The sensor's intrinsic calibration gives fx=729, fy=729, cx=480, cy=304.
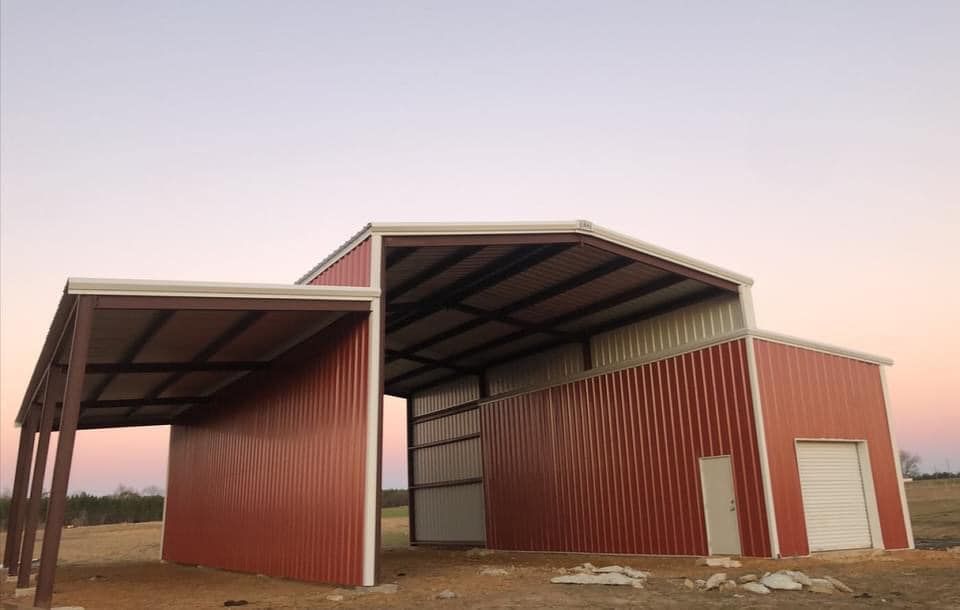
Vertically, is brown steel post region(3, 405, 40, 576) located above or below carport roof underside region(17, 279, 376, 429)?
below

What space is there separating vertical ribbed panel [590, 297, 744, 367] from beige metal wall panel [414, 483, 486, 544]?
A: 25.2 feet

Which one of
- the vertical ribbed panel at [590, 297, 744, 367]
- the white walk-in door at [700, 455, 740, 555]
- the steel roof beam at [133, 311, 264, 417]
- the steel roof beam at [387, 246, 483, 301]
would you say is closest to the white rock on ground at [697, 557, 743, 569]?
the white walk-in door at [700, 455, 740, 555]

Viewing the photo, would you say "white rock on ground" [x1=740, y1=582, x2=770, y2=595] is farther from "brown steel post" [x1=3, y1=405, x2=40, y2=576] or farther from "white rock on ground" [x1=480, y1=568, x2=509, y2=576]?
"brown steel post" [x1=3, y1=405, x2=40, y2=576]

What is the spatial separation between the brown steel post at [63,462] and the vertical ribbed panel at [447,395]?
1699 cm

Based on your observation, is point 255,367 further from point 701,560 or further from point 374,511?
point 701,560

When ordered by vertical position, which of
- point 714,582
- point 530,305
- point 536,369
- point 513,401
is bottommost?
Answer: point 714,582

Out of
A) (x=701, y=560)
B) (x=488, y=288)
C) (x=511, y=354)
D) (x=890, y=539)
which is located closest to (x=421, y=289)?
(x=488, y=288)

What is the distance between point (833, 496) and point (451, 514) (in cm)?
1479

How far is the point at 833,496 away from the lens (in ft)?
55.7

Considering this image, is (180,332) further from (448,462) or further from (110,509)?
(110,509)

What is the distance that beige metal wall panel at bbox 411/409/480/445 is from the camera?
2702 cm

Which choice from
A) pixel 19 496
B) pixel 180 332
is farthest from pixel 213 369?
pixel 19 496

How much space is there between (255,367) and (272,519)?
3922mm

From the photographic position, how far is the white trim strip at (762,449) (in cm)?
1530
